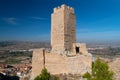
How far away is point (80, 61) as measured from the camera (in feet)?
67.8

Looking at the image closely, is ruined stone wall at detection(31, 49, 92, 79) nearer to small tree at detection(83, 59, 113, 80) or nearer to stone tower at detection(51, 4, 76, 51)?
stone tower at detection(51, 4, 76, 51)

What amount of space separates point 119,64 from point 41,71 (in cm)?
876

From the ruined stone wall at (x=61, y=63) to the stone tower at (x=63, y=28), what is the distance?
6.89 ft

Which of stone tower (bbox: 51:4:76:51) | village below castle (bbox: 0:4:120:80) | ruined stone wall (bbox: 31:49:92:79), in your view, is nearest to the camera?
ruined stone wall (bbox: 31:49:92:79)

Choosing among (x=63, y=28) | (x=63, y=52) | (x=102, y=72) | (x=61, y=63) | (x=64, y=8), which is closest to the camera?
(x=102, y=72)

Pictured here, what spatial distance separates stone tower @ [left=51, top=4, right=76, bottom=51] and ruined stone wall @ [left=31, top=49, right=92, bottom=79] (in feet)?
6.89

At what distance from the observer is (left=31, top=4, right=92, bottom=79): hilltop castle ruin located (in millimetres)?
20828

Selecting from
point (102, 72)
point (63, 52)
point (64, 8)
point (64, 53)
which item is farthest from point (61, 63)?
point (64, 8)

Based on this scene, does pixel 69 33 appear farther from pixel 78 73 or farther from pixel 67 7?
pixel 78 73

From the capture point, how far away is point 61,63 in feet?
71.1

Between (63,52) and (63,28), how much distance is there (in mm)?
2932

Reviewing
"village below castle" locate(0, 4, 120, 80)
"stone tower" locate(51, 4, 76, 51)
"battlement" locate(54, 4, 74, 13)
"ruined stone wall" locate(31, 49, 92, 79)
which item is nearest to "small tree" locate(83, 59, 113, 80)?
"ruined stone wall" locate(31, 49, 92, 79)

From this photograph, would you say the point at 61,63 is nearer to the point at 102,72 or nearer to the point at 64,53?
the point at 64,53

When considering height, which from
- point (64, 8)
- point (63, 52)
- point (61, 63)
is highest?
point (64, 8)
